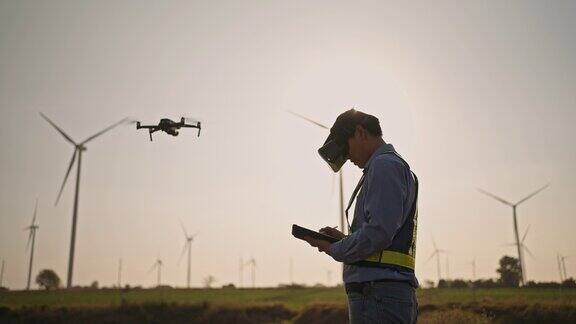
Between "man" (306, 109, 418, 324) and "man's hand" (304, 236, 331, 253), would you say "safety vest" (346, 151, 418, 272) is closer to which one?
"man" (306, 109, 418, 324)

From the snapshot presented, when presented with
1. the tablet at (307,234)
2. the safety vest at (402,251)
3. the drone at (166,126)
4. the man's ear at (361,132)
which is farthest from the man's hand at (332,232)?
the drone at (166,126)

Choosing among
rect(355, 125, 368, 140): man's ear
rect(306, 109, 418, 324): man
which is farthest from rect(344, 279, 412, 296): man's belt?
rect(355, 125, 368, 140): man's ear

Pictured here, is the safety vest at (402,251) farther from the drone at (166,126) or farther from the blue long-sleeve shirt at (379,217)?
the drone at (166,126)

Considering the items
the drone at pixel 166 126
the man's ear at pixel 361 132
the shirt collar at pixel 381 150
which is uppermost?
the drone at pixel 166 126

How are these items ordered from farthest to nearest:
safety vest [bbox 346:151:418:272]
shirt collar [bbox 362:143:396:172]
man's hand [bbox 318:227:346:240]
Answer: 1. man's hand [bbox 318:227:346:240]
2. shirt collar [bbox 362:143:396:172]
3. safety vest [bbox 346:151:418:272]

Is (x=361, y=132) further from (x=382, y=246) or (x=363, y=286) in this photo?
(x=363, y=286)

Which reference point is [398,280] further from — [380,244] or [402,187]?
[402,187]
